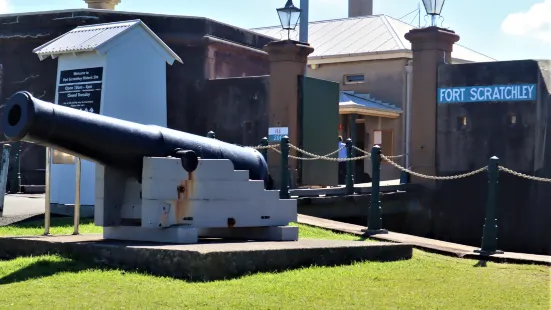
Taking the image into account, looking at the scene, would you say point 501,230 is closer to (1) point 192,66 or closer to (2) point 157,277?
(1) point 192,66

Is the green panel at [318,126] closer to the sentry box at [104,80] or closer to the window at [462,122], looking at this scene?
the window at [462,122]

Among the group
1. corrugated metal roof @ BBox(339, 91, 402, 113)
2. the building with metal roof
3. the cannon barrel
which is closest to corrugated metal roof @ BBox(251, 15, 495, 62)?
the building with metal roof

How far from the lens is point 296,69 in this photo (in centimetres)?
1852

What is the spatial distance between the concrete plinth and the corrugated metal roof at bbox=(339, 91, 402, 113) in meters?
15.2

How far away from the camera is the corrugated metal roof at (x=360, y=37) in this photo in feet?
89.1

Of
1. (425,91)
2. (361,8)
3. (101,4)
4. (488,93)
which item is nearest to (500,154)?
(488,93)

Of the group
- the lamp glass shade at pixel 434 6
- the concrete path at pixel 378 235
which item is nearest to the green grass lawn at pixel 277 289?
the concrete path at pixel 378 235

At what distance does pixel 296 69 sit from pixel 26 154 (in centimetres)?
632

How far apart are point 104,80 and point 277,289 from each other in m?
6.74

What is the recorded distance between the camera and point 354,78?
2744 cm

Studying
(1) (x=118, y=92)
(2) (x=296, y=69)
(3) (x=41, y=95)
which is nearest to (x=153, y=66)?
(1) (x=118, y=92)

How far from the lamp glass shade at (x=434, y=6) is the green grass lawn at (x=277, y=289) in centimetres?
967

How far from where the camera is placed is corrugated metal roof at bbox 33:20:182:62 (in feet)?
43.7

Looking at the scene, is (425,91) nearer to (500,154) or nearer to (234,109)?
(500,154)
